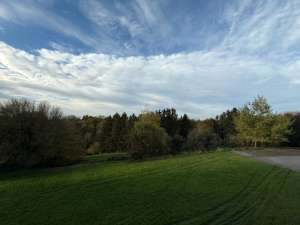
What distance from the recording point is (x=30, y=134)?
68.1 ft

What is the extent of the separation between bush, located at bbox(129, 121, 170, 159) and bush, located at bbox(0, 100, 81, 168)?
7.64 metres

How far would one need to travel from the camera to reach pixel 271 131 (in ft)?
95.1

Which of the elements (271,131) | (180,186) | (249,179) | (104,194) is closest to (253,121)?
(271,131)

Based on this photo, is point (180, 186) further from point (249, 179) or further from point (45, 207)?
point (45, 207)

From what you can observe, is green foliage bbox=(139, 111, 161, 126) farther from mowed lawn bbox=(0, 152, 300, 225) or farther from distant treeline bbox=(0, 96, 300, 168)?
mowed lawn bbox=(0, 152, 300, 225)

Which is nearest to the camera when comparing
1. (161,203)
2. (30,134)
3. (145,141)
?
(161,203)

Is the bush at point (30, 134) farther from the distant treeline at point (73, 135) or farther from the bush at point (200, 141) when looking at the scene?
the bush at point (200, 141)

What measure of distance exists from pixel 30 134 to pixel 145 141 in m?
12.5

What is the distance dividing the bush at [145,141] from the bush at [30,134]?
7.64 meters

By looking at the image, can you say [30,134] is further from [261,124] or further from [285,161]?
[261,124]

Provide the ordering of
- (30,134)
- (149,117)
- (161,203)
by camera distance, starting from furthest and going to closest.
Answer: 1. (149,117)
2. (30,134)
3. (161,203)

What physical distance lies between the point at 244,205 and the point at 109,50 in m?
14.4

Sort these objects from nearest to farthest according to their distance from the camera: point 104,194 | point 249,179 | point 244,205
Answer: point 244,205, point 104,194, point 249,179

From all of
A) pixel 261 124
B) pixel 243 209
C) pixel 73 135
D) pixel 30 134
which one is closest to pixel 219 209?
pixel 243 209
